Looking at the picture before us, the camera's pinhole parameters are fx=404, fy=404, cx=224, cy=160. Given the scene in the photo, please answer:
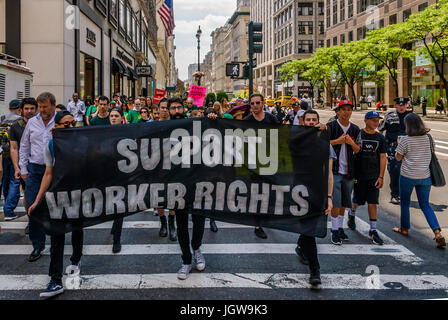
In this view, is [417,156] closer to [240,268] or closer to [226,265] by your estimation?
[240,268]

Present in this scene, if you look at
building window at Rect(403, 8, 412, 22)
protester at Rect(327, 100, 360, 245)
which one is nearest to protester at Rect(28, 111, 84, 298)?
protester at Rect(327, 100, 360, 245)

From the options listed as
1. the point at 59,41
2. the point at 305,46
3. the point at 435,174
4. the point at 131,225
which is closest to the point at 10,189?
the point at 131,225

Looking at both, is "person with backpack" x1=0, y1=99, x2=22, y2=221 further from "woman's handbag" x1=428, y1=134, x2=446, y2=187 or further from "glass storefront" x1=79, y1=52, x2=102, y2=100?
"glass storefront" x1=79, y1=52, x2=102, y2=100

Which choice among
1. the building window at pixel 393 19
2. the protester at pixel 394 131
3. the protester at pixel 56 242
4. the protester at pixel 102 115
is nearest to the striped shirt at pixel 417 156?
the protester at pixel 394 131

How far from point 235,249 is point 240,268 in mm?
815

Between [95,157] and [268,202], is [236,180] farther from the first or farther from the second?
[95,157]

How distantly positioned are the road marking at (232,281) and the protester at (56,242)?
281 mm

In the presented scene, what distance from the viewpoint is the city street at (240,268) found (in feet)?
14.2

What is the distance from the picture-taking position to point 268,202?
4.78 meters

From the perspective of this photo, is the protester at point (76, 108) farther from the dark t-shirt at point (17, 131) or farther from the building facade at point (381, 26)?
the building facade at point (381, 26)

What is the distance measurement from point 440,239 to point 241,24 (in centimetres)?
14509

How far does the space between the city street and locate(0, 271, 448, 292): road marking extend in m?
0.01
